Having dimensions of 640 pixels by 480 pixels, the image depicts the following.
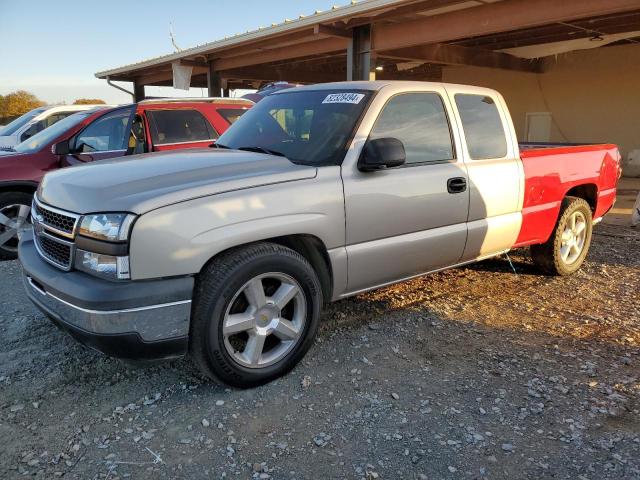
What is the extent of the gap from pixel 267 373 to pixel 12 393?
151 centimetres

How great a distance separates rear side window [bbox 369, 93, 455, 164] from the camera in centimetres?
378

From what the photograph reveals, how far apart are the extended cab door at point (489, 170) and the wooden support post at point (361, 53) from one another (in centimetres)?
674

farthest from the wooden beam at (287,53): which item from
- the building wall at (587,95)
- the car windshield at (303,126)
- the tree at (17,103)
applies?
the tree at (17,103)

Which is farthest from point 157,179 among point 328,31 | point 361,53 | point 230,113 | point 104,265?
point 361,53

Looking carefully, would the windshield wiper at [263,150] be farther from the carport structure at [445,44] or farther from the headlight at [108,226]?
the carport structure at [445,44]

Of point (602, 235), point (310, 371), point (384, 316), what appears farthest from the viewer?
point (602, 235)

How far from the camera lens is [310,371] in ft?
11.2

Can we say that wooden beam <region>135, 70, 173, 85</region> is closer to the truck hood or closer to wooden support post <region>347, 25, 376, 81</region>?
wooden support post <region>347, 25, 376, 81</region>

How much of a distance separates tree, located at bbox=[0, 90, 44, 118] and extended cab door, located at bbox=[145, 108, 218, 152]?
37197 millimetres

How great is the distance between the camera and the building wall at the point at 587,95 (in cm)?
1312

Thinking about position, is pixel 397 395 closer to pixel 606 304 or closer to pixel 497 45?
pixel 606 304

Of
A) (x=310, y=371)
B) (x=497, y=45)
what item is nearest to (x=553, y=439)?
(x=310, y=371)

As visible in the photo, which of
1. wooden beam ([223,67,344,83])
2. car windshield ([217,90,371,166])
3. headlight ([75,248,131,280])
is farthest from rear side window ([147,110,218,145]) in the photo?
wooden beam ([223,67,344,83])

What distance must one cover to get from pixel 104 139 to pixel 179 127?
36.9 inches
